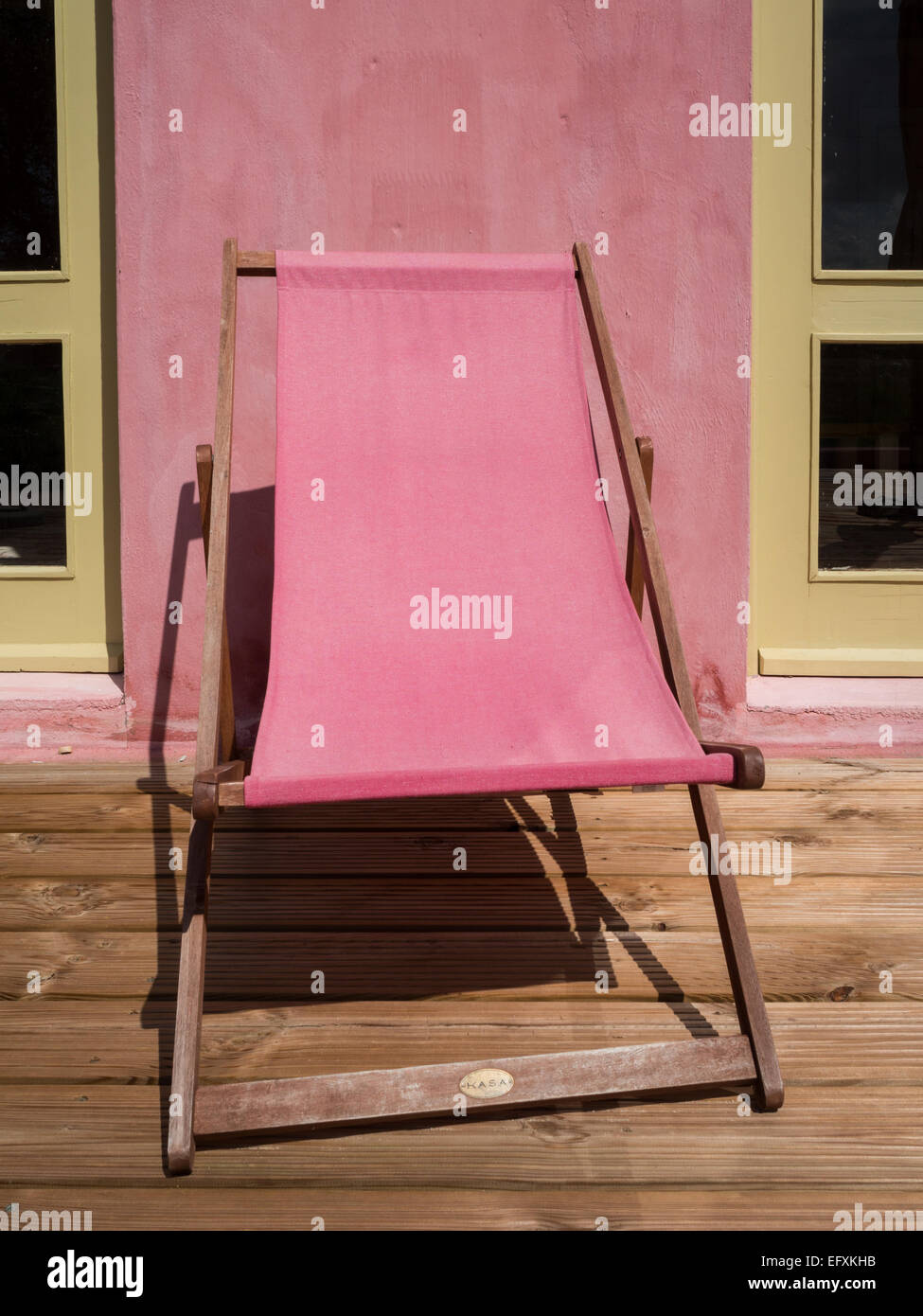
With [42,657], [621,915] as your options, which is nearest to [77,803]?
[42,657]

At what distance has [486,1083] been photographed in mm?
1138

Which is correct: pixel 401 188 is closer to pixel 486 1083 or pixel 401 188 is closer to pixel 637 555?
pixel 637 555

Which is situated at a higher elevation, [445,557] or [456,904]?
[445,557]

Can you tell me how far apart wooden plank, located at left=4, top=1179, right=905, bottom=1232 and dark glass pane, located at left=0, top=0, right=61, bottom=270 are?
7.08ft

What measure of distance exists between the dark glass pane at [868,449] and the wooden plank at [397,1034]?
136 cm

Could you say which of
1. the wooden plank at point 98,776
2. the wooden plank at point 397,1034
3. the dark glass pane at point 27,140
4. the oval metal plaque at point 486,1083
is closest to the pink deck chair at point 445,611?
the oval metal plaque at point 486,1083

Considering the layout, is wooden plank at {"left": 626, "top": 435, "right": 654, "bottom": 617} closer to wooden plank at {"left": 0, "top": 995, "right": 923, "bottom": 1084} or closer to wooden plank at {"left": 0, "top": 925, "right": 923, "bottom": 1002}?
wooden plank at {"left": 0, "top": 925, "right": 923, "bottom": 1002}

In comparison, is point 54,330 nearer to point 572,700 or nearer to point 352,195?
point 352,195

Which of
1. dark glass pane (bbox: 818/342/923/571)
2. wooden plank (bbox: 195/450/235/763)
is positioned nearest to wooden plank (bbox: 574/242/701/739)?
wooden plank (bbox: 195/450/235/763)

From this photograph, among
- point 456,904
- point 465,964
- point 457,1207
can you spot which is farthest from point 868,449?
point 457,1207

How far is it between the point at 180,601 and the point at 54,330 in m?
0.76

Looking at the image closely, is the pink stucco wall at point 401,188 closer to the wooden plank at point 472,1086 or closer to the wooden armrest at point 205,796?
the wooden armrest at point 205,796

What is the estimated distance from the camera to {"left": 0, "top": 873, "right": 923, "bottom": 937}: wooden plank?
A: 1591 mm

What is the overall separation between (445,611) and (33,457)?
1.44 metres
